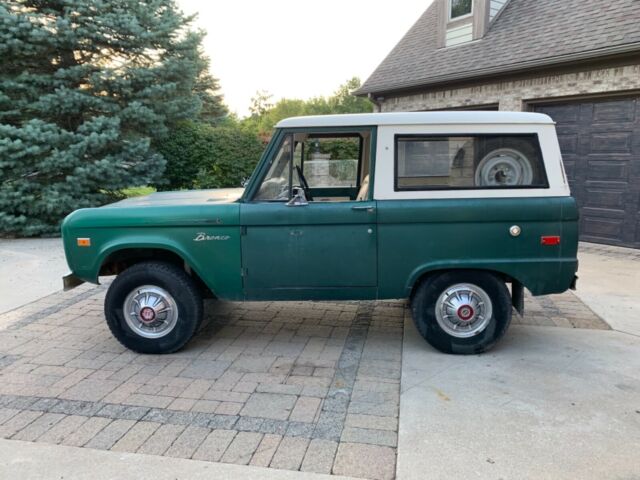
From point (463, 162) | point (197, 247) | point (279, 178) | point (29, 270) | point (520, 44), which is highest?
point (520, 44)

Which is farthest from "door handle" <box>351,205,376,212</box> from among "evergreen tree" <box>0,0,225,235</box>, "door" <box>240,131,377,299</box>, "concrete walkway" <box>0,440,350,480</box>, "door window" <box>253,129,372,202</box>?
"evergreen tree" <box>0,0,225,235</box>

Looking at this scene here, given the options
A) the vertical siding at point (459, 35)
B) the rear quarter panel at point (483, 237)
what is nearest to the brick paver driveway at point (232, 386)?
the rear quarter panel at point (483, 237)

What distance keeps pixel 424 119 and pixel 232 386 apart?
249cm

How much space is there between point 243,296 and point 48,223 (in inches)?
290

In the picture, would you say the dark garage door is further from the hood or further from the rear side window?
the hood

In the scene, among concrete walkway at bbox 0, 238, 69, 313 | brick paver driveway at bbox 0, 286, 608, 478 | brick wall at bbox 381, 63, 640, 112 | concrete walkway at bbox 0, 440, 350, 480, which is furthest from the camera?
brick wall at bbox 381, 63, 640, 112

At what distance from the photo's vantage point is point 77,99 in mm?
9234

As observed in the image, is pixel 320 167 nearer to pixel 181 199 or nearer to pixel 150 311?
pixel 181 199

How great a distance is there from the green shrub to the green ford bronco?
700 centimetres

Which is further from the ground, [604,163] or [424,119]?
[424,119]

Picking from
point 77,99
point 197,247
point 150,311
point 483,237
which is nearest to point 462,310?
Answer: point 483,237

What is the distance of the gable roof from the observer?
26.8 ft

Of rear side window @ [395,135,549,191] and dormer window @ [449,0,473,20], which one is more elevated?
dormer window @ [449,0,473,20]

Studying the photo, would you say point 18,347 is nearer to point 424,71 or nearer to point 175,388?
point 175,388
